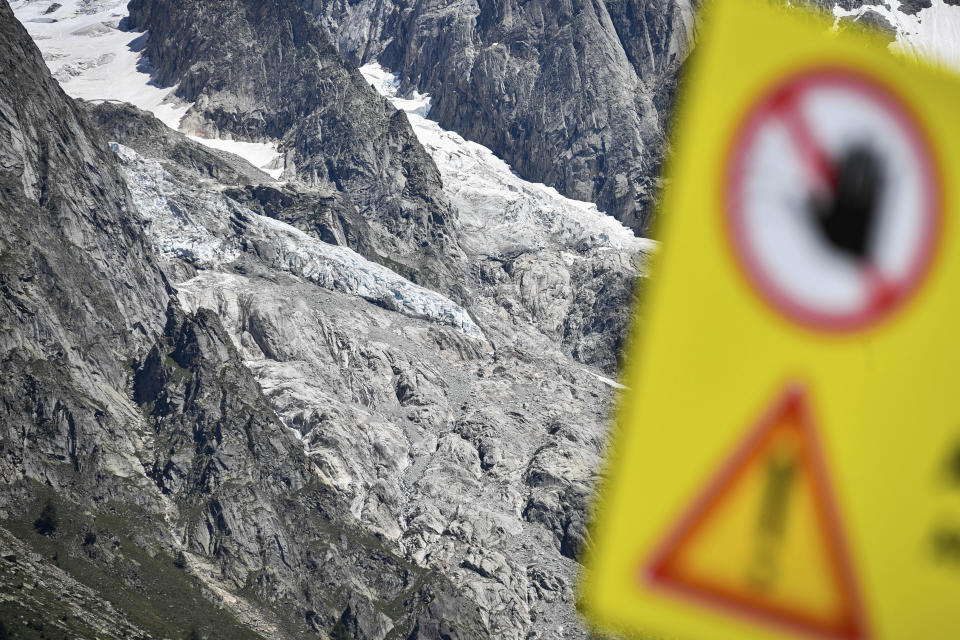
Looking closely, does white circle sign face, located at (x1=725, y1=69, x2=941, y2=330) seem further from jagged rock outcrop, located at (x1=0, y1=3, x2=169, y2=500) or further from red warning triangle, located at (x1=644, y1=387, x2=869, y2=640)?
jagged rock outcrop, located at (x1=0, y1=3, x2=169, y2=500)

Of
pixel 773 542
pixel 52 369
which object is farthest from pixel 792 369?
pixel 52 369

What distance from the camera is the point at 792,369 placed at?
18.6 feet

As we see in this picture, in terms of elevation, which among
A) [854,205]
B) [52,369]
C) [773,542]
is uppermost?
[854,205]

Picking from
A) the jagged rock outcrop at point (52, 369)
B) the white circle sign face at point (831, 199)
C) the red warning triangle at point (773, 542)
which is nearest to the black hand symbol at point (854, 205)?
the white circle sign face at point (831, 199)

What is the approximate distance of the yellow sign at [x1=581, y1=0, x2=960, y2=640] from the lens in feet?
18.2

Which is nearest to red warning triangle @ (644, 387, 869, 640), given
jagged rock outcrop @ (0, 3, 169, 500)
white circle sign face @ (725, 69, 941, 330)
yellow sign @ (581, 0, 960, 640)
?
yellow sign @ (581, 0, 960, 640)

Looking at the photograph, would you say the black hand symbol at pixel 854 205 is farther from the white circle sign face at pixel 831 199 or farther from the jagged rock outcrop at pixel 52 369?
the jagged rock outcrop at pixel 52 369

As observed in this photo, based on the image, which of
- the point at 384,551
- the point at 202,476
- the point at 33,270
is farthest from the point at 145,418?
the point at 384,551

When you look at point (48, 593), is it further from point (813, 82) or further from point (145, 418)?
point (813, 82)

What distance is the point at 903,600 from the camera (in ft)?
18.6

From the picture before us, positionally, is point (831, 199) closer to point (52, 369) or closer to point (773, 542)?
point (773, 542)

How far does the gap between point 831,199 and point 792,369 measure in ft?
2.85

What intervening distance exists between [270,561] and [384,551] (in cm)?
→ 1861

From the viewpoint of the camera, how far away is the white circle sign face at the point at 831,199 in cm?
566
